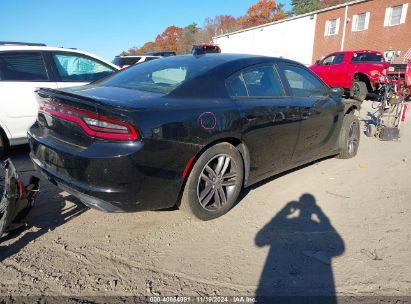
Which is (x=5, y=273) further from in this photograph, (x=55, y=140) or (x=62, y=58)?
(x=62, y=58)

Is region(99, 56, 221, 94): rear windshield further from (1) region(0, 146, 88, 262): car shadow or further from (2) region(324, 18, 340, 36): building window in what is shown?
(2) region(324, 18, 340, 36): building window

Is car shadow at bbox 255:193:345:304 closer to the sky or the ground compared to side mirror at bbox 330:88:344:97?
closer to the ground

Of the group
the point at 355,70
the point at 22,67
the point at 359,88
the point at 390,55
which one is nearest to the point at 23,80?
the point at 22,67

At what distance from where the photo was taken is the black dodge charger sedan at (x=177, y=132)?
2531 mm

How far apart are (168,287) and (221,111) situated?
5.09 ft

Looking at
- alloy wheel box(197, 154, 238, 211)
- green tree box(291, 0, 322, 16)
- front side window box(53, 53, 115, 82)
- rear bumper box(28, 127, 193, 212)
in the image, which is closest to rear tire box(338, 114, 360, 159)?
alloy wheel box(197, 154, 238, 211)

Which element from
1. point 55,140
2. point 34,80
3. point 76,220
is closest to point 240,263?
point 76,220

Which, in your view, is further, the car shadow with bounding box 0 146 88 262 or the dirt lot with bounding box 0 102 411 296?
the car shadow with bounding box 0 146 88 262

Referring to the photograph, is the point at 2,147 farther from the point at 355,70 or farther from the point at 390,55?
the point at 390,55

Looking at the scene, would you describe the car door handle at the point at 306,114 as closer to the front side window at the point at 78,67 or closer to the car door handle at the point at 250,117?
the car door handle at the point at 250,117

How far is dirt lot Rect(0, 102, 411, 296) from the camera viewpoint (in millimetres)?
2369

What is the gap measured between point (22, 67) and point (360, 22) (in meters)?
24.9

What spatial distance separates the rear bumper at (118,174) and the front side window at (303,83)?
201cm

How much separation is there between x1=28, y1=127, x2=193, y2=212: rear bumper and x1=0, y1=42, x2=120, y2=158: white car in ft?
7.87
